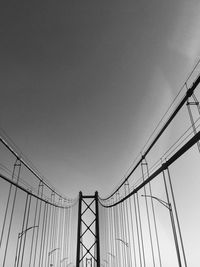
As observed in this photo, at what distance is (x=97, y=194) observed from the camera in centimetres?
2683

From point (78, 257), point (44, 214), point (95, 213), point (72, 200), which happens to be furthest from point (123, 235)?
point (72, 200)

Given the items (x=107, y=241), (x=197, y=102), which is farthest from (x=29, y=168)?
(x=107, y=241)

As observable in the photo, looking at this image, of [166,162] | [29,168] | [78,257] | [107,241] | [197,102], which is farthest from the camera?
[107,241]

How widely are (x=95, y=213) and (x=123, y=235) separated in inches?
144

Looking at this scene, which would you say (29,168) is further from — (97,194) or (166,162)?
(97,194)

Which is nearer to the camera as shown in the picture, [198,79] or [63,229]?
[198,79]

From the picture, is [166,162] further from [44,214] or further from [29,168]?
[44,214]

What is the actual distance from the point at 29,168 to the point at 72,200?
2107 cm

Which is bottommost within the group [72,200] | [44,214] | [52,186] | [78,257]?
[78,257]

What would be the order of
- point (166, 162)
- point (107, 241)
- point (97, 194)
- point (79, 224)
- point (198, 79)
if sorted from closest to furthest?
point (198, 79)
point (166, 162)
point (79, 224)
point (97, 194)
point (107, 241)

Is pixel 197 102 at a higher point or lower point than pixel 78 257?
higher

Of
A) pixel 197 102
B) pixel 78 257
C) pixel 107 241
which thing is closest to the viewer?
pixel 197 102

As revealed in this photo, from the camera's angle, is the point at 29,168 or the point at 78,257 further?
the point at 78,257

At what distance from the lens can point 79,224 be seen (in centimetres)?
2417
